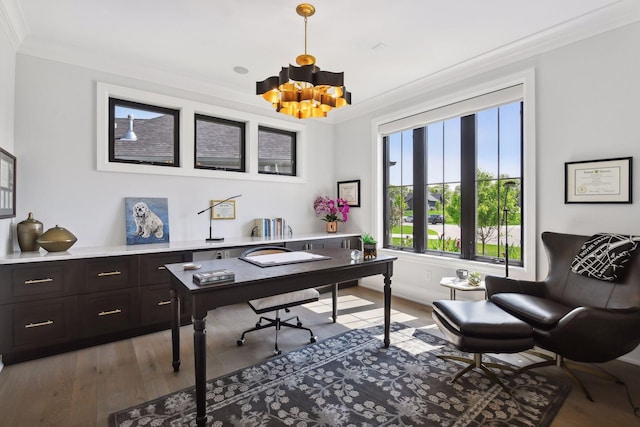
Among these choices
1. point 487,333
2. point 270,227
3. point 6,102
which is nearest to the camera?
point 487,333

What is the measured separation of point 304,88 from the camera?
229 centimetres

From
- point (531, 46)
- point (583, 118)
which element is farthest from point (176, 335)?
point (531, 46)

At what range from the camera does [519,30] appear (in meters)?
2.78

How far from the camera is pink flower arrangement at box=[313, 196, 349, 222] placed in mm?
4930

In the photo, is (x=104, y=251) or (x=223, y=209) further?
(x=223, y=209)

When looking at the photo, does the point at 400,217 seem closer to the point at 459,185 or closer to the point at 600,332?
the point at 459,185

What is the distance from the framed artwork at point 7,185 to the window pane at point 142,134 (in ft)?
2.84

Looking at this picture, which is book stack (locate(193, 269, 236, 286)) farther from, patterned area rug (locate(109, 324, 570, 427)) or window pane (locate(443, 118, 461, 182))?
window pane (locate(443, 118, 461, 182))

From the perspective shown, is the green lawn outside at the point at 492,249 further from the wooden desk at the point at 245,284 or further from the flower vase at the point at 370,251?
the flower vase at the point at 370,251

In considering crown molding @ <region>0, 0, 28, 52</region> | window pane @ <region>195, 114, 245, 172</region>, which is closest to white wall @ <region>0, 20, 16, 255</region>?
crown molding @ <region>0, 0, 28, 52</region>

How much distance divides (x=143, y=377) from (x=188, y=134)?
2696 mm

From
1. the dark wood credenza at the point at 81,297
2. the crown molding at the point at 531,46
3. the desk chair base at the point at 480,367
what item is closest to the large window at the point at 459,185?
the crown molding at the point at 531,46

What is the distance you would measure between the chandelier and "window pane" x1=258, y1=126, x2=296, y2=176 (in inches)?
85.0

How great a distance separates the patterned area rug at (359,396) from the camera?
182 cm
